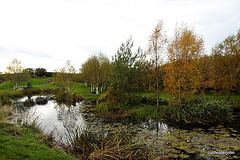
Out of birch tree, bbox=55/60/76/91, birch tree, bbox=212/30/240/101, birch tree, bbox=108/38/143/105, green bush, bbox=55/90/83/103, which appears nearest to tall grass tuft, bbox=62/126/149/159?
birch tree, bbox=108/38/143/105

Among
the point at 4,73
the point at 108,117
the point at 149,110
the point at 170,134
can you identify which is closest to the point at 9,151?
the point at 170,134

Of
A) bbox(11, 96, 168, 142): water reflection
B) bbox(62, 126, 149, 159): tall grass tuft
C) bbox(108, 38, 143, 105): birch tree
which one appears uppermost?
bbox(108, 38, 143, 105): birch tree

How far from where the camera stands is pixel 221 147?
6004 mm

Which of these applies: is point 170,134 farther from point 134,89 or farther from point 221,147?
point 134,89

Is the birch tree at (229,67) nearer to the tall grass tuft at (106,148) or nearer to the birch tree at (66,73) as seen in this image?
the tall grass tuft at (106,148)

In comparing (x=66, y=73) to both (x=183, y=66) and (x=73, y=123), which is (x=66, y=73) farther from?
(x=183, y=66)

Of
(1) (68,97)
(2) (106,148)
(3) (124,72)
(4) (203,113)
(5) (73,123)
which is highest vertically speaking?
(3) (124,72)

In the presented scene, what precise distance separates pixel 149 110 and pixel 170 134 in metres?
5.32

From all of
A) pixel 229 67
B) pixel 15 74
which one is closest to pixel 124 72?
pixel 229 67

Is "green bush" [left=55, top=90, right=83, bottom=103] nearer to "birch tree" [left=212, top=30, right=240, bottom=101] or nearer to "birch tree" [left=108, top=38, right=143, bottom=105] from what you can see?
"birch tree" [left=108, top=38, right=143, bottom=105]

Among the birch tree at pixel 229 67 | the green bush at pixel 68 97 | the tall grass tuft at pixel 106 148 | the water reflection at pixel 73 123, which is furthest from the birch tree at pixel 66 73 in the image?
the birch tree at pixel 229 67

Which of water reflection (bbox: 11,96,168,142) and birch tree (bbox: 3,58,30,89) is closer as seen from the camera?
water reflection (bbox: 11,96,168,142)

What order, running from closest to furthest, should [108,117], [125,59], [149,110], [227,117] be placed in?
[227,117] → [108,117] → [149,110] → [125,59]

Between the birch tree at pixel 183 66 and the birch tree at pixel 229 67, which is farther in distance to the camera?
the birch tree at pixel 229 67
